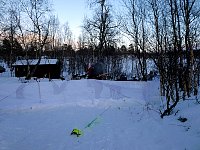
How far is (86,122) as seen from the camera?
924 centimetres

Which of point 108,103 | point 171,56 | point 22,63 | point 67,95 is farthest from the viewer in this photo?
point 22,63

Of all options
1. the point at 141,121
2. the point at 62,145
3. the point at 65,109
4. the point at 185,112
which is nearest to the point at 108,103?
the point at 65,109

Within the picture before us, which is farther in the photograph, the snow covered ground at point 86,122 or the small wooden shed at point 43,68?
the small wooden shed at point 43,68

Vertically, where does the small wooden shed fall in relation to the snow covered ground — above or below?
above

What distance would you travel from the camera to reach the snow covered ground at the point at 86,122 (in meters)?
6.76

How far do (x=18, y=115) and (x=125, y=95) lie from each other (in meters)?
7.41

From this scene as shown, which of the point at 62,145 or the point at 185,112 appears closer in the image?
the point at 62,145

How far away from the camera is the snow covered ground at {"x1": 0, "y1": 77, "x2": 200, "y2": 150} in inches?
266

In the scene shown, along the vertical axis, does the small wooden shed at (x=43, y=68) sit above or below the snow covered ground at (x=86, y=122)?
above

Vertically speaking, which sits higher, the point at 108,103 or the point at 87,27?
the point at 87,27

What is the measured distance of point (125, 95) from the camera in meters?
16.2

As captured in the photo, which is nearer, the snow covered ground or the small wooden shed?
the snow covered ground

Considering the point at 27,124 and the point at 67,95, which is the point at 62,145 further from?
the point at 67,95

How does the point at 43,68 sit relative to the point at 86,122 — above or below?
above
